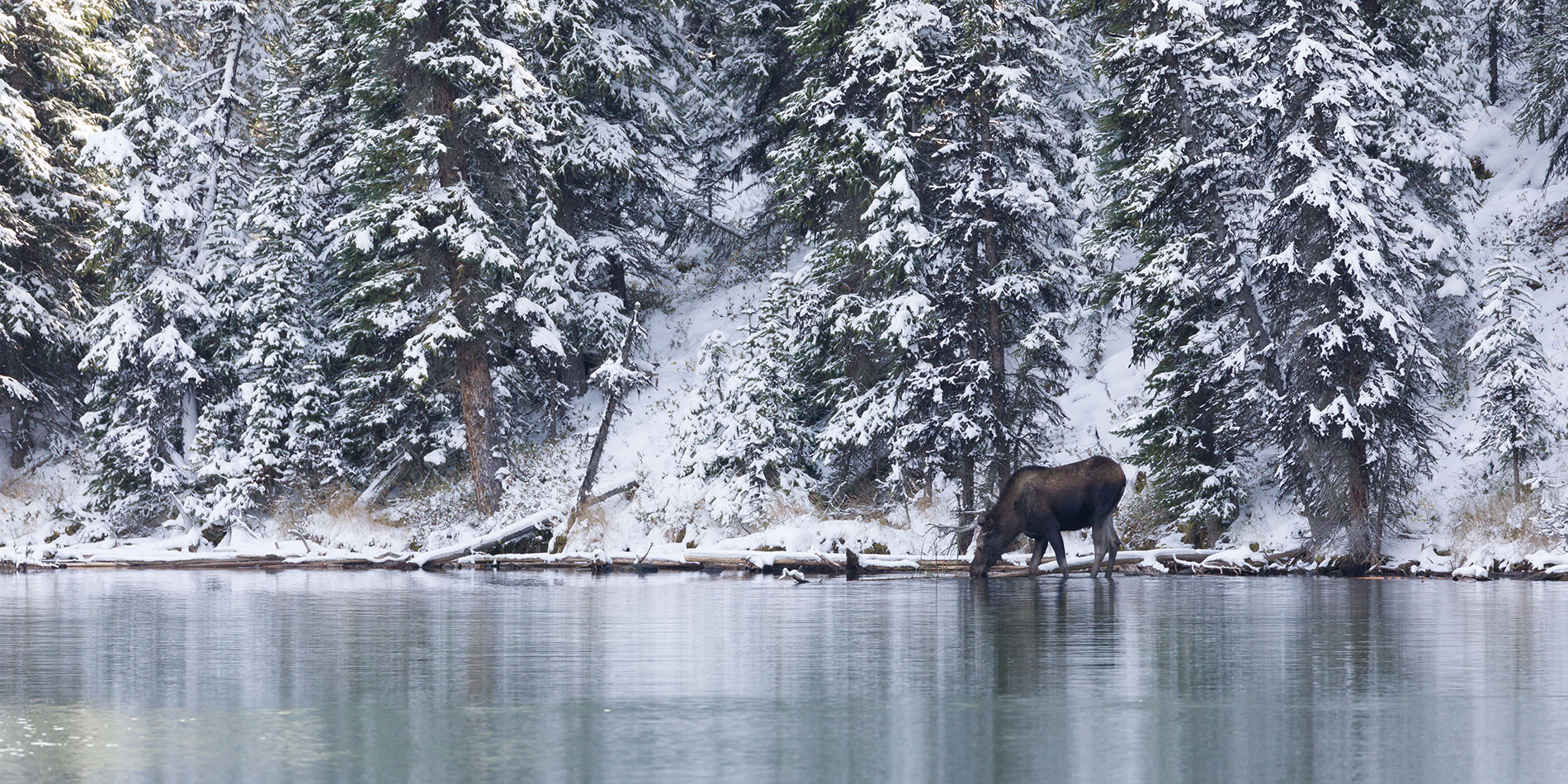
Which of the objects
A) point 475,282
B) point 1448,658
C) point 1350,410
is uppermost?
point 475,282

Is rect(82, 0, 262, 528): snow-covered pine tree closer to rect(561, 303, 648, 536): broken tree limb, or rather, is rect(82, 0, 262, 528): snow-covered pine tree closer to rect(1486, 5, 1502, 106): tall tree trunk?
rect(561, 303, 648, 536): broken tree limb

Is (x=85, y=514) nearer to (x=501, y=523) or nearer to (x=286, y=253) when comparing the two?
(x=286, y=253)

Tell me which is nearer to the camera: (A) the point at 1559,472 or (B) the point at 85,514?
(A) the point at 1559,472

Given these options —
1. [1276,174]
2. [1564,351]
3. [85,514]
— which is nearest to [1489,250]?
[1564,351]

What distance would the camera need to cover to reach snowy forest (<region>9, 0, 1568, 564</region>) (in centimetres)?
2702

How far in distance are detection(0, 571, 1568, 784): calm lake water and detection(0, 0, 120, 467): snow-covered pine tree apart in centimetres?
2164

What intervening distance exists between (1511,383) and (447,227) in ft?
69.2

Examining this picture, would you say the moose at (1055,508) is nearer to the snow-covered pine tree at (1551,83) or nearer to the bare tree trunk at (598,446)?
the bare tree trunk at (598,446)

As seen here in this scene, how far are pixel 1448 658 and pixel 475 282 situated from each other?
84.4 ft

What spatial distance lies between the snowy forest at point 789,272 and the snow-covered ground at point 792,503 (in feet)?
0.43

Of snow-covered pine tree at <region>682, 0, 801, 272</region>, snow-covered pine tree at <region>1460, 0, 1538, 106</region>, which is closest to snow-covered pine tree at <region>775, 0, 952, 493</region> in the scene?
snow-covered pine tree at <region>682, 0, 801, 272</region>

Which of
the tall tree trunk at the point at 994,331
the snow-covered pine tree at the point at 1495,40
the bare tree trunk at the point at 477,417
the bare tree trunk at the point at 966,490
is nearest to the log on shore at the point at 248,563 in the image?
the bare tree trunk at the point at 477,417

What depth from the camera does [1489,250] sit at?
32875 millimetres

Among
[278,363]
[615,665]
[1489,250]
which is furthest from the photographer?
[278,363]
